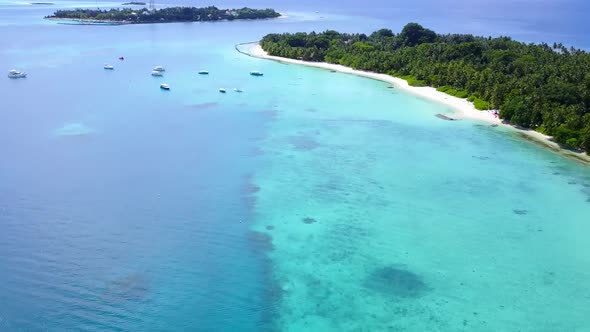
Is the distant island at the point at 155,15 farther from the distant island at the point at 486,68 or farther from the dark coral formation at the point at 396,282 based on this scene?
the dark coral formation at the point at 396,282

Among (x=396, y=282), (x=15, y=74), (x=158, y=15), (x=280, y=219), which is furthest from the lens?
(x=158, y=15)

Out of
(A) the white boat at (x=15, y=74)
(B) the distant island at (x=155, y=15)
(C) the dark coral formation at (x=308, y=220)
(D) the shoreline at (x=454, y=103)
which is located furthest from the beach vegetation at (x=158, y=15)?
(C) the dark coral formation at (x=308, y=220)

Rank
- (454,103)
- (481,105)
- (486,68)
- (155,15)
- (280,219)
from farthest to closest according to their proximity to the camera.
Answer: (155,15)
(486,68)
(454,103)
(481,105)
(280,219)

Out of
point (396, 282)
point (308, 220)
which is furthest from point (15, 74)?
point (396, 282)

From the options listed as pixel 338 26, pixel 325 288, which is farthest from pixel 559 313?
pixel 338 26

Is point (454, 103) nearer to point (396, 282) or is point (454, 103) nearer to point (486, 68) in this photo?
point (486, 68)

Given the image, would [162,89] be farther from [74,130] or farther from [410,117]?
[410,117]
